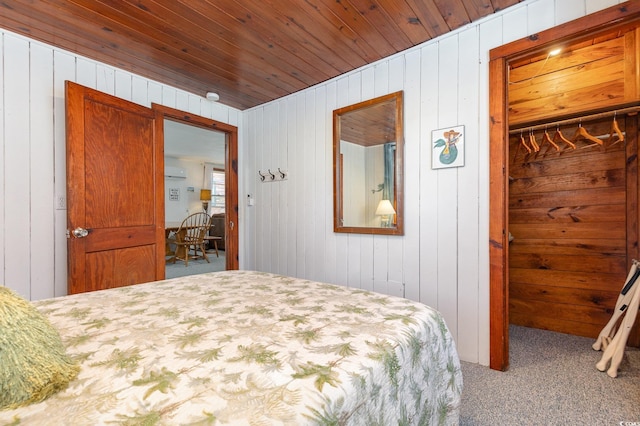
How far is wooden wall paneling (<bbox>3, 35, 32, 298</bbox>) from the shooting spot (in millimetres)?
2146

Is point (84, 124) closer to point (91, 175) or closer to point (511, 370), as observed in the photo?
point (91, 175)

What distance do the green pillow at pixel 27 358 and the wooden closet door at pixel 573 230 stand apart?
132 inches

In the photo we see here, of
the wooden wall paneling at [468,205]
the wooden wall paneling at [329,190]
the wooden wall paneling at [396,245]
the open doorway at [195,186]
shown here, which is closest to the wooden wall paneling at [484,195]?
the wooden wall paneling at [468,205]

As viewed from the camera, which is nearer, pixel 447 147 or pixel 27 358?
pixel 27 358

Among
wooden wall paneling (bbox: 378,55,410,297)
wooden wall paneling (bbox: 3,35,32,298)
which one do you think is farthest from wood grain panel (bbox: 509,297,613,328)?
wooden wall paneling (bbox: 3,35,32,298)

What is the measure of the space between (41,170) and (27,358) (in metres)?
2.32

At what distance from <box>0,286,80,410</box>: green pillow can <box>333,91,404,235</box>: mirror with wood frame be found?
213cm

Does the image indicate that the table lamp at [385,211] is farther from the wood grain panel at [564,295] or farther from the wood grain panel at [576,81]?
the wood grain panel at [564,295]

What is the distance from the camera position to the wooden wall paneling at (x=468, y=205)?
6.82 ft

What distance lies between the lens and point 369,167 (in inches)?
103

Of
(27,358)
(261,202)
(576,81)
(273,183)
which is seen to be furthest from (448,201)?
(27,358)

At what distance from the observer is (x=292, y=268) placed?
321 centimetres

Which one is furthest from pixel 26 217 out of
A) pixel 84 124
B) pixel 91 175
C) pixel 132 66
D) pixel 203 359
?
pixel 203 359

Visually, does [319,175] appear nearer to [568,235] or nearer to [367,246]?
[367,246]
